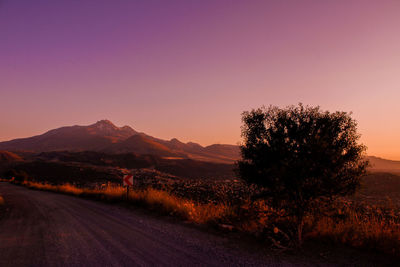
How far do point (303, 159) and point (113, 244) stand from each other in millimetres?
5362

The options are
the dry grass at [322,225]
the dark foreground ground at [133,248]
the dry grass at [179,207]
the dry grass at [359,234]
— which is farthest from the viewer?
the dry grass at [179,207]

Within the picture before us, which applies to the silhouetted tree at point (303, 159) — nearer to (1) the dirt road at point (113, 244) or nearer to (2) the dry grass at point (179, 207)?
(1) the dirt road at point (113, 244)

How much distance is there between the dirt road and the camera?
471 cm

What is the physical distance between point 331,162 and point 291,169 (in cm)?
100

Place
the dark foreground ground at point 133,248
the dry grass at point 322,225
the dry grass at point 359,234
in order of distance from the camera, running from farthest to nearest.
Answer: the dry grass at point 322,225
the dry grass at point 359,234
the dark foreground ground at point 133,248

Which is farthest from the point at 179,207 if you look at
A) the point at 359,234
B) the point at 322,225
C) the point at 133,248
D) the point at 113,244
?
the point at 359,234

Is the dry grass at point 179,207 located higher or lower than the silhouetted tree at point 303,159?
lower

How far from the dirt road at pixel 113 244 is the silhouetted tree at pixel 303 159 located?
176 cm

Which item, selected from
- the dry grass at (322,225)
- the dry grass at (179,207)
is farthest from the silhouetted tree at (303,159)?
the dry grass at (179,207)

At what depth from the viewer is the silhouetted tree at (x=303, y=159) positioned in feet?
17.5

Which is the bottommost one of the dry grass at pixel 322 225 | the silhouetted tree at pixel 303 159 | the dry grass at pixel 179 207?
the dry grass at pixel 179 207

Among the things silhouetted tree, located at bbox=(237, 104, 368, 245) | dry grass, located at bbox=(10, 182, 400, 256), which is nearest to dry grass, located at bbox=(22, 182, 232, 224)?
dry grass, located at bbox=(10, 182, 400, 256)

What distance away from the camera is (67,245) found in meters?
5.62

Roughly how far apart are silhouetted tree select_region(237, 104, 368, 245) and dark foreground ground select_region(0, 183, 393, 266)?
1301mm
